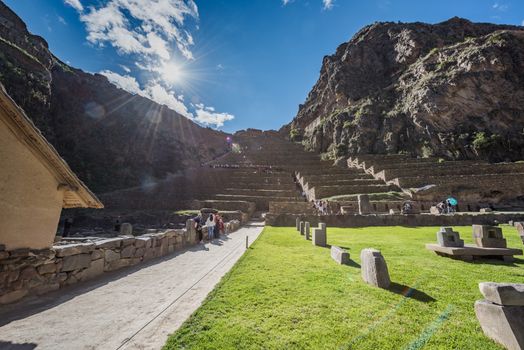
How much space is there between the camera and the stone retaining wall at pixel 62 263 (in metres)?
3.95

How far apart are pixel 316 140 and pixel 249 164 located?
18250 millimetres

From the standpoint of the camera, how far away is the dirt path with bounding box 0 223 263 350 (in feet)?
9.23

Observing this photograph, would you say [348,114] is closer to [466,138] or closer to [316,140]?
[316,140]

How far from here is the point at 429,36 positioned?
174 ft

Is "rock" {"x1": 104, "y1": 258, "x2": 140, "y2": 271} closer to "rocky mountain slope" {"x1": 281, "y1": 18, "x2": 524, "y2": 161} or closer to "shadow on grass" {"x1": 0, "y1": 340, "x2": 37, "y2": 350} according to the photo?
"shadow on grass" {"x1": 0, "y1": 340, "x2": 37, "y2": 350}

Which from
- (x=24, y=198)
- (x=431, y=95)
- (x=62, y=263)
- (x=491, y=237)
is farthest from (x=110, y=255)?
(x=431, y=95)

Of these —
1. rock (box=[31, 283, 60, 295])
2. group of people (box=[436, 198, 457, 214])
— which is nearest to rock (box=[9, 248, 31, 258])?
rock (box=[31, 283, 60, 295])

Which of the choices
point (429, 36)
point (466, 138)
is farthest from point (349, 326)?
point (429, 36)

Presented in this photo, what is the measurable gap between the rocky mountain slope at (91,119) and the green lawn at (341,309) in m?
39.3

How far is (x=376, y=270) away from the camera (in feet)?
14.3

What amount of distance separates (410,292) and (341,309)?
144cm

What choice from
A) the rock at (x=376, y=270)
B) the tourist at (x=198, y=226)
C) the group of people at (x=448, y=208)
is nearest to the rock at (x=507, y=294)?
the rock at (x=376, y=270)

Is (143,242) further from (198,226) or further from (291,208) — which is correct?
(291,208)

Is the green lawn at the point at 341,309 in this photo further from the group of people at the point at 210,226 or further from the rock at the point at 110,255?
the group of people at the point at 210,226
